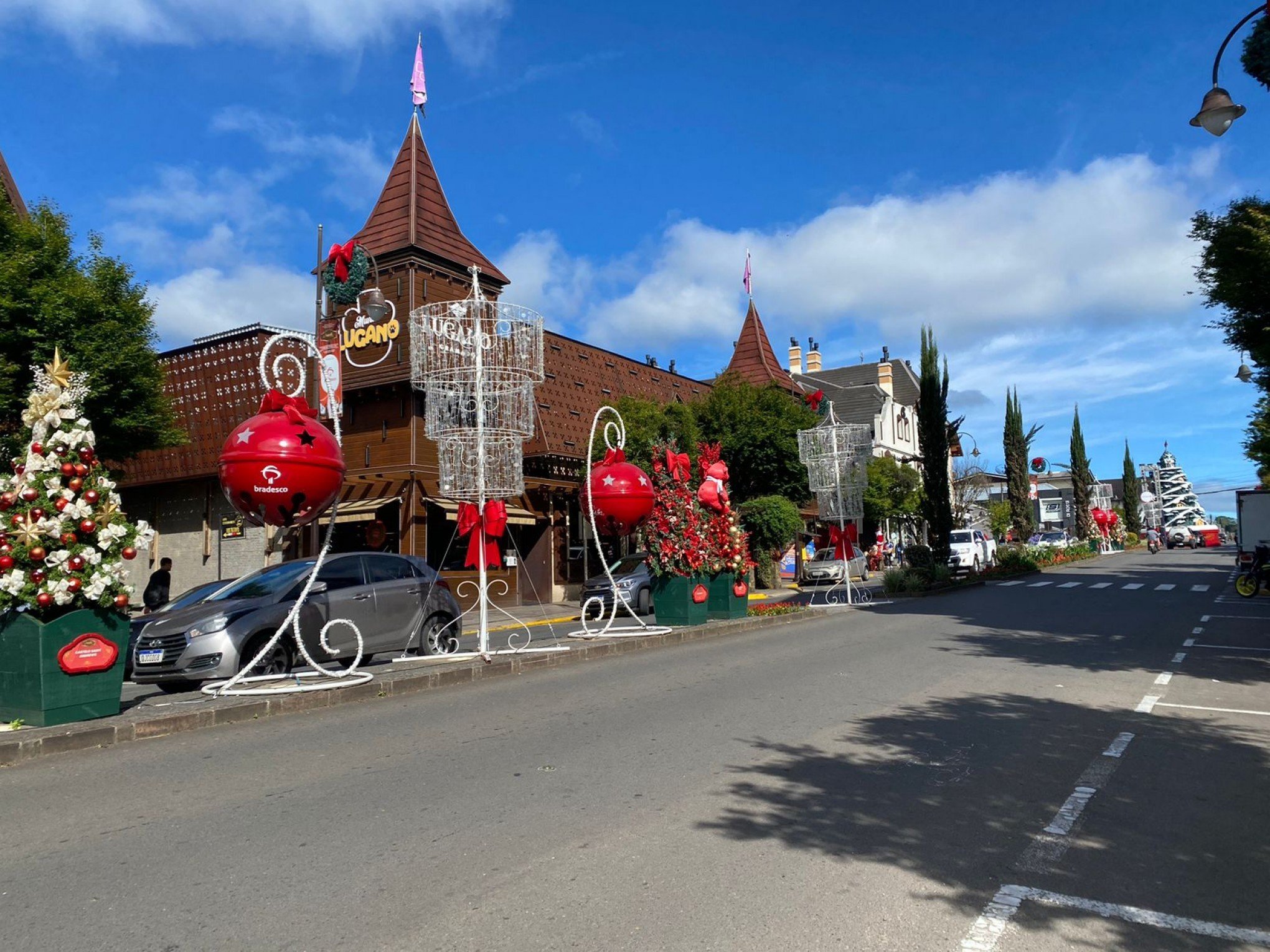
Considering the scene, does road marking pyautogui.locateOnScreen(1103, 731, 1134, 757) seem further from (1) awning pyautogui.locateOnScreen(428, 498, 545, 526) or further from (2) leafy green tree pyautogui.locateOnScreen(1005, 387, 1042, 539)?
(2) leafy green tree pyautogui.locateOnScreen(1005, 387, 1042, 539)

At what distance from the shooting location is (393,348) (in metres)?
24.7

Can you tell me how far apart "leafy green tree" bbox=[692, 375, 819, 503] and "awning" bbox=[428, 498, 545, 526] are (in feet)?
23.5

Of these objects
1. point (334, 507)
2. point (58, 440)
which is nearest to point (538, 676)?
point (334, 507)

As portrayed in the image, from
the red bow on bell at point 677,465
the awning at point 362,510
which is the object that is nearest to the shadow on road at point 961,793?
the red bow on bell at point 677,465

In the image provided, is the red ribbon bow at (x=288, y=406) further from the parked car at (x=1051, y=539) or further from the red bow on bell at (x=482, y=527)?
the parked car at (x=1051, y=539)

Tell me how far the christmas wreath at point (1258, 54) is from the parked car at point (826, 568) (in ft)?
67.1

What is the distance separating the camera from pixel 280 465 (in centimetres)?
884

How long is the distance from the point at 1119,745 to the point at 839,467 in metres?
15.6

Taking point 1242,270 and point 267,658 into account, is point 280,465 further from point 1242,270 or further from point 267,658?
point 1242,270

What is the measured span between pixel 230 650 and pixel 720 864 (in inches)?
286

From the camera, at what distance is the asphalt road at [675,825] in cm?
373

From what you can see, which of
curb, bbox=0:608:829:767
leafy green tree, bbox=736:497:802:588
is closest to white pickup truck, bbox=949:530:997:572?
leafy green tree, bbox=736:497:802:588

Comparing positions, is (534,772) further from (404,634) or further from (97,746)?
(404,634)

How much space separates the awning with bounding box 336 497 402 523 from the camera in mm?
22578
